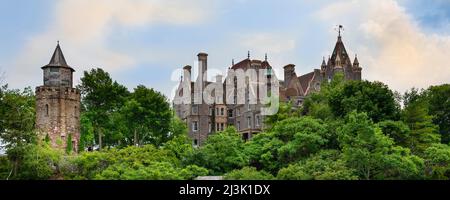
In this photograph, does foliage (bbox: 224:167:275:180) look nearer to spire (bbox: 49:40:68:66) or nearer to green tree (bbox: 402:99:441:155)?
green tree (bbox: 402:99:441:155)

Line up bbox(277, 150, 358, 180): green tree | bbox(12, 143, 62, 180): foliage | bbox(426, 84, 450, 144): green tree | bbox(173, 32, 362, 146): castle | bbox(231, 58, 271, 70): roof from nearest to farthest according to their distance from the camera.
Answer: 1. bbox(277, 150, 358, 180): green tree
2. bbox(12, 143, 62, 180): foliage
3. bbox(426, 84, 450, 144): green tree
4. bbox(173, 32, 362, 146): castle
5. bbox(231, 58, 271, 70): roof

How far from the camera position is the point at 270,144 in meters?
29.1

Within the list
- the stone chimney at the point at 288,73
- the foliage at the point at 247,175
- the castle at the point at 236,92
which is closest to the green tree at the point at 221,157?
the foliage at the point at 247,175

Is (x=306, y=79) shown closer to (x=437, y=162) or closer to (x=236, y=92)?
(x=236, y=92)

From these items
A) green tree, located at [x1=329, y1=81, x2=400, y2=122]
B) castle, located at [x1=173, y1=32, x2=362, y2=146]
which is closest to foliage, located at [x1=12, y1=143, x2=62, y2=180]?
green tree, located at [x1=329, y1=81, x2=400, y2=122]

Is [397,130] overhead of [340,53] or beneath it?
beneath

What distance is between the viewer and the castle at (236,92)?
48.8 m

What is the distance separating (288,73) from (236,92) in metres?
4.82

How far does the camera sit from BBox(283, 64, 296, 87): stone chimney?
50.9 m

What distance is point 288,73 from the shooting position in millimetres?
51219

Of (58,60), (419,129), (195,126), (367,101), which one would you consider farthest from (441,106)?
(58,60)

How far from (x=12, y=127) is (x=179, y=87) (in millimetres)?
24860

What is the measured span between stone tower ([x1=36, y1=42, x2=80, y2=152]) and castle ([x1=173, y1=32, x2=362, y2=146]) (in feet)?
51.4
